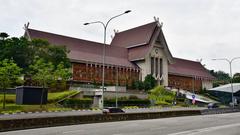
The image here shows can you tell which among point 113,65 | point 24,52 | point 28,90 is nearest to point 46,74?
point 28,90

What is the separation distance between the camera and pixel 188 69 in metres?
107

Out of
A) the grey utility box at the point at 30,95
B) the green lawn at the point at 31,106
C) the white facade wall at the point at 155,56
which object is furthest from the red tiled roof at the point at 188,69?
the grey utility box at the point at 30,95

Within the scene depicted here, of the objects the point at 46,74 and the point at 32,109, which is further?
the point at 46,74

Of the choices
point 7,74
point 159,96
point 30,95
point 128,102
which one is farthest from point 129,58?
point 7,74

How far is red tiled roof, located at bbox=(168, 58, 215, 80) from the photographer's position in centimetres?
10119

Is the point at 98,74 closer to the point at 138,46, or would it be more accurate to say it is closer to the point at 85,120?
the point at 138,46

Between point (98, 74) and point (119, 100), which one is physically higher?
point (98, 74)

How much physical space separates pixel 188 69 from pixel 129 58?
27.3 m

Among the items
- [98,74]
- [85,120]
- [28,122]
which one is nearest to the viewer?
[28,122]

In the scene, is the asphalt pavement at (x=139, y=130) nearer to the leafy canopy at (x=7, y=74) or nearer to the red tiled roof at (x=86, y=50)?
the leafy canopy at (x=7, y=74)

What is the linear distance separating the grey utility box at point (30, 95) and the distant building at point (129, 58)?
80.5ft

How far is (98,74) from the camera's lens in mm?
77938

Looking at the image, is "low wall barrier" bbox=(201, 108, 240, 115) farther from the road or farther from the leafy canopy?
the leafy canopy

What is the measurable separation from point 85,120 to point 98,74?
53816 millimetres
